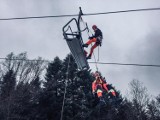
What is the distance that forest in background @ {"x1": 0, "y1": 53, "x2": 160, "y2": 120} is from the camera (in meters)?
28.8

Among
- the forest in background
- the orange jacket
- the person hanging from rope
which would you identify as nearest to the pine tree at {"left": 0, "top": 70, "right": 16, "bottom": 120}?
the forest in background

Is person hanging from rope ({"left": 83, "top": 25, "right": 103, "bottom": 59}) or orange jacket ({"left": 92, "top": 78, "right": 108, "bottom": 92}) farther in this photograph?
orange jacket ({"left": 92, "top": 78, "right": 108, "bottom": 92})

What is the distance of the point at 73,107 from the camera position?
1171 inches

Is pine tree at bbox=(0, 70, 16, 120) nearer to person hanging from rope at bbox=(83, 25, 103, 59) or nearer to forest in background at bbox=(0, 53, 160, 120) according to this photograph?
forest in background at bbox=(0, 53, 160, 120)

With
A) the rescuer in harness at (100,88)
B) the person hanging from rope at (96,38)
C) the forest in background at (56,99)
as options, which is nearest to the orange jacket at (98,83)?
the rescuer in harness at (100,88)

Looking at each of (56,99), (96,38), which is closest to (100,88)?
(96,38)

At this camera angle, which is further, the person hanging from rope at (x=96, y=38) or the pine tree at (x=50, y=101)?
the pine tree at (x=50, y=101)

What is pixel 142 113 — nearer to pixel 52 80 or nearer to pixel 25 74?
pixel 52 80

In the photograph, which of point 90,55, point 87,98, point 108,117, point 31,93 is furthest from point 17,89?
point 90,55

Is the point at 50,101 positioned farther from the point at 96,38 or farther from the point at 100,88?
the point at 96,38

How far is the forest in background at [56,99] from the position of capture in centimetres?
2880

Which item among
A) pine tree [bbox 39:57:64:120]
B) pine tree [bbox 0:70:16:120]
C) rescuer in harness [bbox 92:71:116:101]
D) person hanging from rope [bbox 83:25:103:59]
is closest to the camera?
person hanging from rope [bbox 83:25:103:59]

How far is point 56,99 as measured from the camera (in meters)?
29.8

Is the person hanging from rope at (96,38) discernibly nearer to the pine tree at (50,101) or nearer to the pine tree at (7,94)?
the pine tree at (7,94)
